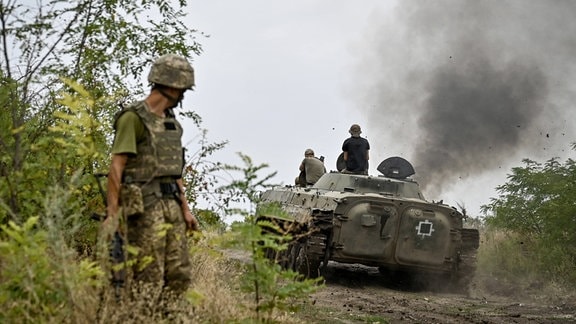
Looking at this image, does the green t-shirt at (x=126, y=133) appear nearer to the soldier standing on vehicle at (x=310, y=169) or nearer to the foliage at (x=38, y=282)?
the foliage at (x=38, y=282)

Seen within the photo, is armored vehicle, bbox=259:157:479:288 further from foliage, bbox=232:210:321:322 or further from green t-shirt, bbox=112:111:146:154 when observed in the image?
green t-shirt, bbox=112:111:146:154

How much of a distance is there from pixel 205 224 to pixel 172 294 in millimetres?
3892

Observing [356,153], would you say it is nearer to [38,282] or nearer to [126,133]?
[126,133]

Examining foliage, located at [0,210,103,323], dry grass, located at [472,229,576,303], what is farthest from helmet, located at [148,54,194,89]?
dry grass, located at [472,229,576,303]

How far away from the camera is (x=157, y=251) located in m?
7.12

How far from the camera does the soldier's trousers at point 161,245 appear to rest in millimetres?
7098

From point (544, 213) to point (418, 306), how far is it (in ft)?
16.7

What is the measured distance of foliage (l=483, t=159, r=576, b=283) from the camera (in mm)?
16891

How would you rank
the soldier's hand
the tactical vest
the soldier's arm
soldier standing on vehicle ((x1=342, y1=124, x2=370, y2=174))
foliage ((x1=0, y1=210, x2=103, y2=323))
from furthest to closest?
soldier standing on vehicle ((x1=342, y1=124, x2=370, y2=174)), the soldier's hand, the tactical vest, the soldier's arm, foliage ((x1=0, y1=210, x2=103, y2=323))

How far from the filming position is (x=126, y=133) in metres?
7.00

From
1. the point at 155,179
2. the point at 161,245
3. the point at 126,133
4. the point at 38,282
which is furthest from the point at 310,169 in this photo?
the point at 38,282

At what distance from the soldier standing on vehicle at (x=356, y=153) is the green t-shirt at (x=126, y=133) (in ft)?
37.3

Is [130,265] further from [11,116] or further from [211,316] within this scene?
[11,116]

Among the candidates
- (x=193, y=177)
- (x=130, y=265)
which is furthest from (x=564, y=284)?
(x=130, y=265)
